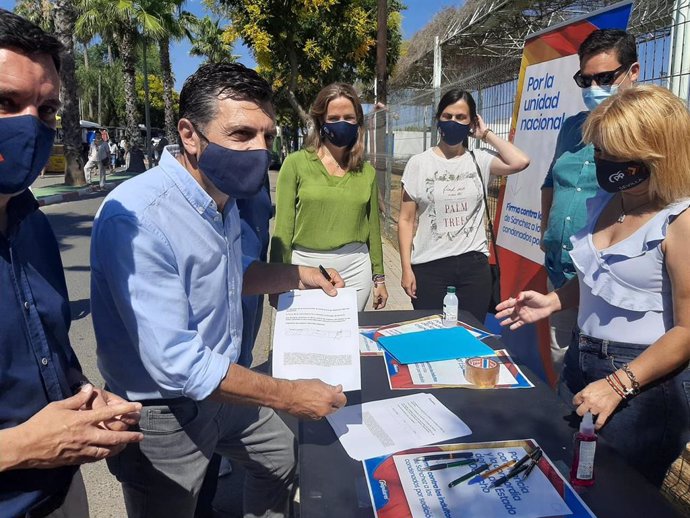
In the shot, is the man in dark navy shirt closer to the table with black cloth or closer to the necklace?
the table with black cloth

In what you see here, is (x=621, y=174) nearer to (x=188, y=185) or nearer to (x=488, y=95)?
(x=188, y=185)

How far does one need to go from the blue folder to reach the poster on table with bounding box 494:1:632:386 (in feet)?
4.00

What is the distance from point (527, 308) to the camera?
2178mm

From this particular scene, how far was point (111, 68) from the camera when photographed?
51250 millimetres

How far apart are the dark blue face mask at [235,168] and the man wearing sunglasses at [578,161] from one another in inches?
66.9

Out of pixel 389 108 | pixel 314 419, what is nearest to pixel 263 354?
pixel 314 419

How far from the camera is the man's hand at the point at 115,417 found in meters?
1.39

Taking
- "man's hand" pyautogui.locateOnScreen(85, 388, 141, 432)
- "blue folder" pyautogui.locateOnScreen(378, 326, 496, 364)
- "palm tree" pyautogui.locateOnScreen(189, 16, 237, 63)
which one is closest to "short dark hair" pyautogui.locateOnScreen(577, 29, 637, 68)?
"blue folder" pyautogui.locateOnScreen(378, 326, 496, 364)

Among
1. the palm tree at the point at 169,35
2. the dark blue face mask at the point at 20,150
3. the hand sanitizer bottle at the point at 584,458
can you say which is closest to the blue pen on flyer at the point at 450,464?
the hand sanitizer bottle at the point at 584,458

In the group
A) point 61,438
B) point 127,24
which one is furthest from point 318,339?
point 127,24

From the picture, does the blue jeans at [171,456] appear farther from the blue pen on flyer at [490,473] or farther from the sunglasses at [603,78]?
the sunglasses at [603,78]

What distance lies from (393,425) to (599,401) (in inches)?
23.7

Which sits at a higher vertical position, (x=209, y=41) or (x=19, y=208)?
(x=209, y=41)

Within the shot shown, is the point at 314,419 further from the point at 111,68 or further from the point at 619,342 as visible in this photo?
the point at 111,68
